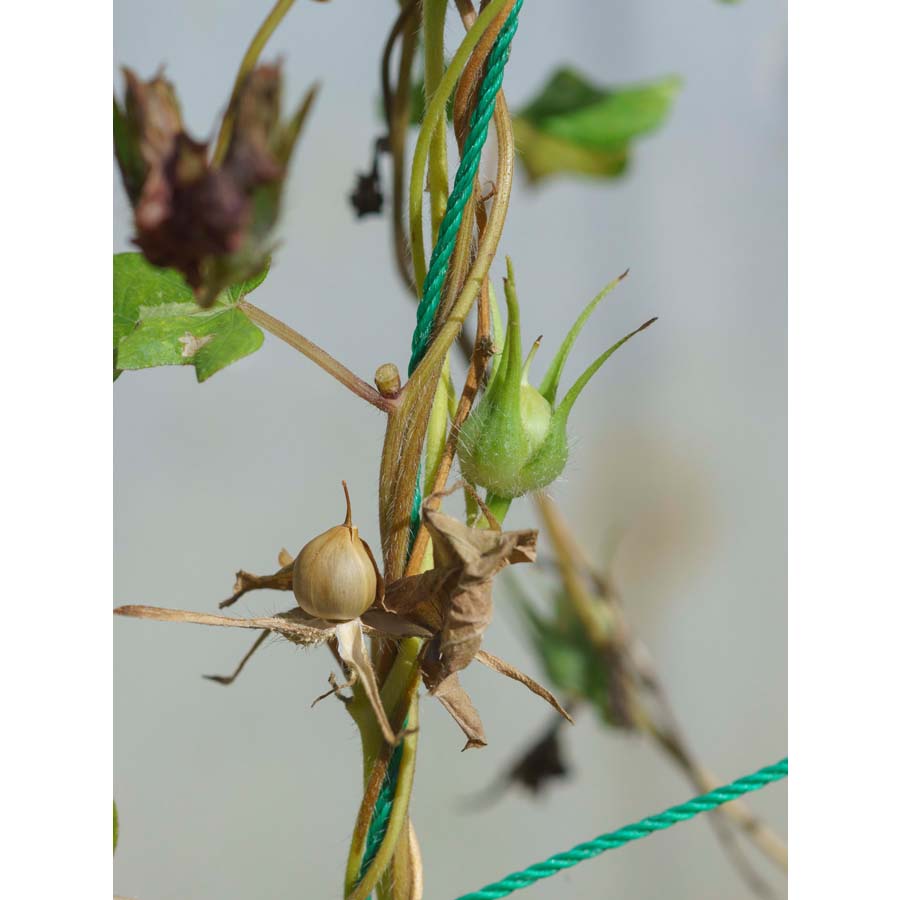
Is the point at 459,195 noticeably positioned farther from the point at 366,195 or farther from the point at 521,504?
the point at 521,504

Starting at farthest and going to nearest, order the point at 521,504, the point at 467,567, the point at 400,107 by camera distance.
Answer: the point at 521,504, the point at 400,107, the point at 467,567

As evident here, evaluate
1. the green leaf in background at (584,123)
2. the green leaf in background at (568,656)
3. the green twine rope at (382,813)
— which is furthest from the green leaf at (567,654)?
the green twine rope at (382,813)

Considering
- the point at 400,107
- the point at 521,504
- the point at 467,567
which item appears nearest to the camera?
the point at 467,567

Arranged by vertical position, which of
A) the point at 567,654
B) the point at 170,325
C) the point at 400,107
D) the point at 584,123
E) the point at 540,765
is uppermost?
the point at 584,123

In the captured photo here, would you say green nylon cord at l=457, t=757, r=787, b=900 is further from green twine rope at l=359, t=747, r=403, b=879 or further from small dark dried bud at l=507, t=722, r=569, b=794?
small dark dried bud at l=507, t=722, r=569, b=794

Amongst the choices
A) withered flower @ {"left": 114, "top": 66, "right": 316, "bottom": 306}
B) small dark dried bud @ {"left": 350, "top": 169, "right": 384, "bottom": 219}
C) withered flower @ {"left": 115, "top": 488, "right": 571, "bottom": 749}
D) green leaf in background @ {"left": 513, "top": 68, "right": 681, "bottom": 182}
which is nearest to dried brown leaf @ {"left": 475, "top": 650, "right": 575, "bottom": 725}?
withered flower @ {"left": 115, "top": 488, "right": 571, "bottom": 749}

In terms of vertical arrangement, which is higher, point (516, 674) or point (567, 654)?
point (516, 674)

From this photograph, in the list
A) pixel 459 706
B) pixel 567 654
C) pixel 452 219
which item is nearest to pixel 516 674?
pixel 459 706

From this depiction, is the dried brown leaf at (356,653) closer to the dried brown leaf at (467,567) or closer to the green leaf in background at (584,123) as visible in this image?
the dried brown leaf at (467,567)
